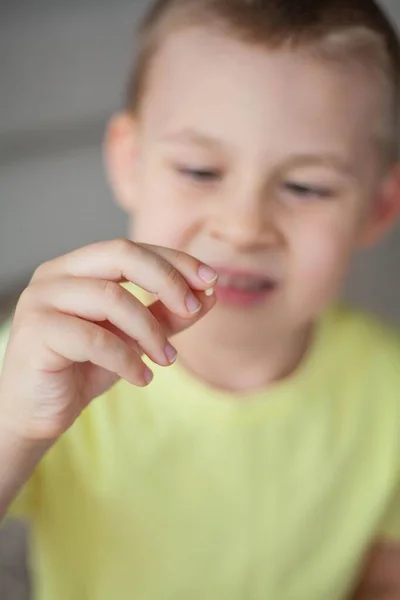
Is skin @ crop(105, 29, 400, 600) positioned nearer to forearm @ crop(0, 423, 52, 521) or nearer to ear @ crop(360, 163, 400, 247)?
ear @ crop(360, 163, 400, 247)

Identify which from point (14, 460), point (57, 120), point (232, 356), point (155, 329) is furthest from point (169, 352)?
point (57, 120)

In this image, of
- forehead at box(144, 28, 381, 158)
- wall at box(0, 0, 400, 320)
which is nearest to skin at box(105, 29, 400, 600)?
forehead at box(144, 28, 381, 158)

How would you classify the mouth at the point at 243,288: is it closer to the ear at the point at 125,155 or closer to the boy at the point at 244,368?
the boy at the point at 244,368

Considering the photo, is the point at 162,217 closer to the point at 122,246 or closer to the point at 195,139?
the point at 195,139

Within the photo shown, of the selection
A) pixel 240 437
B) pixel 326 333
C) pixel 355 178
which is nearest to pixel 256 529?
pixel 240 437

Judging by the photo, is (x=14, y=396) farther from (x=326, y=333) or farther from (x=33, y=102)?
(x=33, y=102)

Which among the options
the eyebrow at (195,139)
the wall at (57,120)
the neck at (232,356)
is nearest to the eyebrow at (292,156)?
the eyebrow at (195,139)
